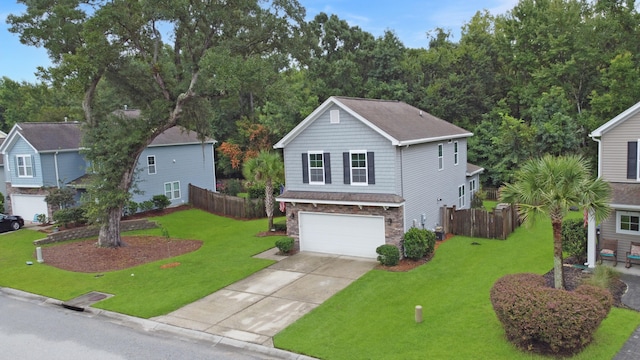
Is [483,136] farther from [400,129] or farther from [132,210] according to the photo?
[132,210]

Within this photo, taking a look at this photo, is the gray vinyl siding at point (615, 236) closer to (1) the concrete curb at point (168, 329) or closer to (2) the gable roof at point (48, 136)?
(1) the concrete curb at point (168, 329)

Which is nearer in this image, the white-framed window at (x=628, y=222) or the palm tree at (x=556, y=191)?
the palm tree at (x=556, y=191)

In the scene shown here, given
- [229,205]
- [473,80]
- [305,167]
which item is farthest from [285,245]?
[473,80]

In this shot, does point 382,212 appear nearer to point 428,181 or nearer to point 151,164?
point 428,181

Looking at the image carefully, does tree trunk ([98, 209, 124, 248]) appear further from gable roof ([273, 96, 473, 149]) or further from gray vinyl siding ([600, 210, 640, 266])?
gray vinyl siding ([600, 210, 640, 266])

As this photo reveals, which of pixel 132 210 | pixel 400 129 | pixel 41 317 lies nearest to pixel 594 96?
pixel 400 129

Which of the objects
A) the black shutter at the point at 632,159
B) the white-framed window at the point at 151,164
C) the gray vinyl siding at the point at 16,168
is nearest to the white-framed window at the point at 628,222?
the black shutter at the point at 632,159

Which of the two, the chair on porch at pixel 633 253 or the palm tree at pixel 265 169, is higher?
the palm tree at pixel 265 169
